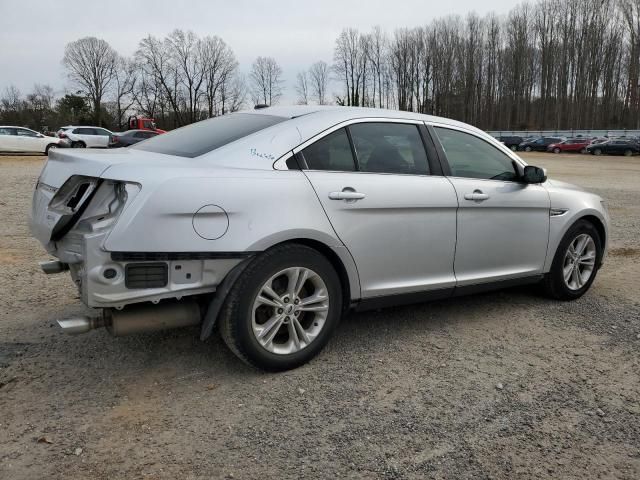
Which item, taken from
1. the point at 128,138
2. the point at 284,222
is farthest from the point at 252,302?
the point at 128,138

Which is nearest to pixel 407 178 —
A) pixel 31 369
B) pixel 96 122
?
pixel 31 369

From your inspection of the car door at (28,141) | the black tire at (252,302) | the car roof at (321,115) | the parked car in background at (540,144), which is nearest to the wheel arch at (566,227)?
the car roof at (321,115)

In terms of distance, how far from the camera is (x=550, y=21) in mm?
88875

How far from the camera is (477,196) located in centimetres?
403

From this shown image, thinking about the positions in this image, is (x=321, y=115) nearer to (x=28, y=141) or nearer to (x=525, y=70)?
(x=28, y=141)

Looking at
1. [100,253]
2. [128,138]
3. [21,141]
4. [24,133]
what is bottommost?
[100,253]

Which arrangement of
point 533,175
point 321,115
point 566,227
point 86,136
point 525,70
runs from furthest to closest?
point 525,70 < point 86,136 < point 566,227 < point 533,175 < point 321,115

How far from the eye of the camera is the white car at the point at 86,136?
3067 cm

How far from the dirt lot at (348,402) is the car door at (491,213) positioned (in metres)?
0.44

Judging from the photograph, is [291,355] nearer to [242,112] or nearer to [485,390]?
[485,390]

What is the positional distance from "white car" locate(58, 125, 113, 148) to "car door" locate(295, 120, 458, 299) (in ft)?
98.6

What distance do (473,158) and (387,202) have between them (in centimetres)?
109

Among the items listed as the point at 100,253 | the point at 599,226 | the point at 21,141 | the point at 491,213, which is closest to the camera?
the point at 100,253

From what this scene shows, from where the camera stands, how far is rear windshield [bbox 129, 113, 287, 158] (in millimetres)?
3407
